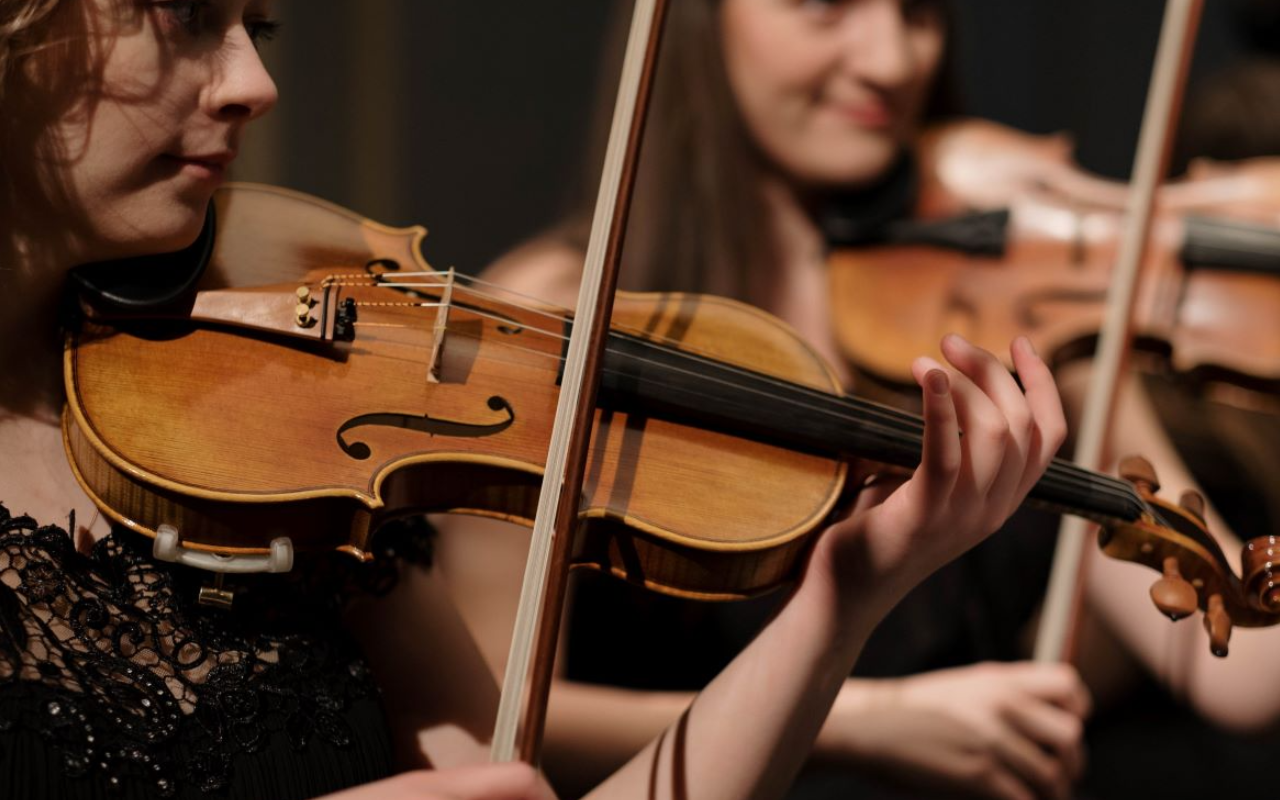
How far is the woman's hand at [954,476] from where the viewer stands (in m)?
0.61

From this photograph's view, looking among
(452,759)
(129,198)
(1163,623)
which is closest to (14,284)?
(129,198)

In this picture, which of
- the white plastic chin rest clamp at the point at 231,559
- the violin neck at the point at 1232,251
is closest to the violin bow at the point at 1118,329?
the violin neck at the point at 1232,251

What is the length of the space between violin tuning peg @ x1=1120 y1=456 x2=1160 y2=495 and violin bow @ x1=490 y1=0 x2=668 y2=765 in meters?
0.34

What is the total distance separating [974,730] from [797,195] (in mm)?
551

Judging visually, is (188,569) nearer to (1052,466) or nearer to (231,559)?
(231,559)

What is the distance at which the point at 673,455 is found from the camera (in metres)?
0.67

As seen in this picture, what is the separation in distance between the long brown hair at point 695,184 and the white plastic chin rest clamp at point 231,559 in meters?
0.66

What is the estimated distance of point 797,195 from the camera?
128cm

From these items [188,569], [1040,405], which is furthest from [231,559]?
[1040,405]

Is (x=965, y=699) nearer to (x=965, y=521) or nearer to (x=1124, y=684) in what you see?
(x=965, y=521)

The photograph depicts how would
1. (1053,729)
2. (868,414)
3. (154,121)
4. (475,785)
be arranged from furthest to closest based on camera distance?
(1053,729) < (868,414) < (154,121) < (475,785)

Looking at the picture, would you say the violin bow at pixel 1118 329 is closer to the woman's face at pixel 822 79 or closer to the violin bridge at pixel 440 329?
the woman's face at pixel 822 79

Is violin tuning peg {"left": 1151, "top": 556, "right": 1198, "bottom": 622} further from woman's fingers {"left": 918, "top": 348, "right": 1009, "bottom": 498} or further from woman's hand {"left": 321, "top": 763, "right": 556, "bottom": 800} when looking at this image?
woman's hand {"left": 321, "top": 763, "right": 556, "bottom": 800}

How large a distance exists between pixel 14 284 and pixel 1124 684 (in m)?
1.34
